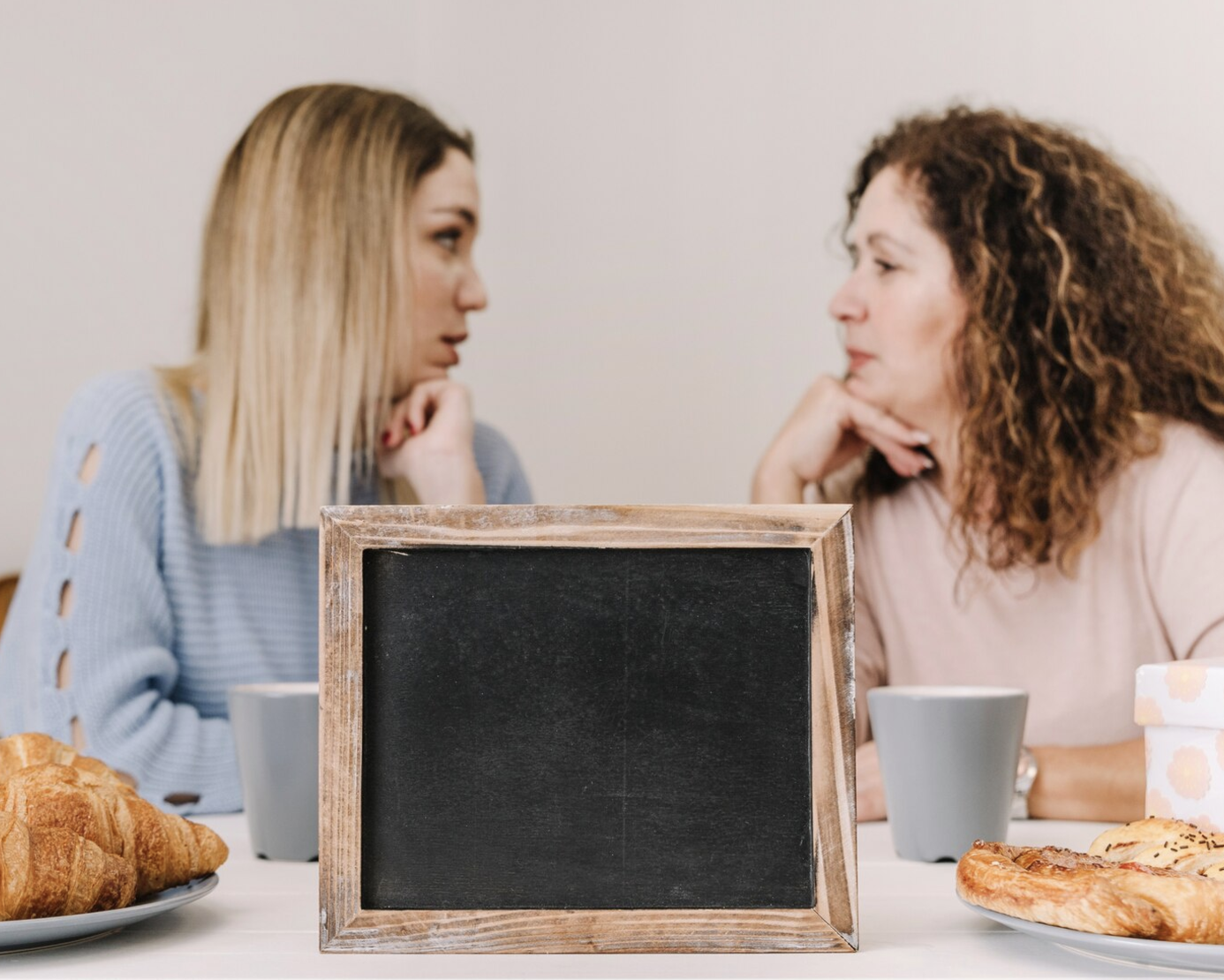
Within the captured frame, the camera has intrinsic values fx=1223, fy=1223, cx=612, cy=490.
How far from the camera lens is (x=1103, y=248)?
155 centimetres

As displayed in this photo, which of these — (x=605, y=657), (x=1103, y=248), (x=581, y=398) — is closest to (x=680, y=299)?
(x=581, y=398)

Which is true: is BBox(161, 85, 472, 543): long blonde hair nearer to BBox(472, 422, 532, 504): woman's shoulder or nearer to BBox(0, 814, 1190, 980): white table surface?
BBox(472, 422, 532, 504): woman's shoulder

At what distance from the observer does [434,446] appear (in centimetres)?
165

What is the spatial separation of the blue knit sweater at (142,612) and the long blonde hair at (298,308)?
0.05 metres

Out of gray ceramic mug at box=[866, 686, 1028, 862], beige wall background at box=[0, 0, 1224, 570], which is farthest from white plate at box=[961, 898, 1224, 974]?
beige wall background at box=[0, 0, 1224, 570]

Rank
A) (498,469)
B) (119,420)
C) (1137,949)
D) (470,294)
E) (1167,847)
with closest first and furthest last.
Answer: (1137,949)
(1167,847)
(119,420)
(470,294)
(498,469)

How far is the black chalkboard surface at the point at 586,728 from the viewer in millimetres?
547

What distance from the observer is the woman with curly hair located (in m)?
1.50

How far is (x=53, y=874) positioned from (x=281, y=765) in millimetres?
258

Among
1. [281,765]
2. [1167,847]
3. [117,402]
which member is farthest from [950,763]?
[117,402]

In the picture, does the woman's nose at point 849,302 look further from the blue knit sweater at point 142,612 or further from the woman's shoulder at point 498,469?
the blue knit sweater at point 142,612

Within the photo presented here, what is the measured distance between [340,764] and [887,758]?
396mm

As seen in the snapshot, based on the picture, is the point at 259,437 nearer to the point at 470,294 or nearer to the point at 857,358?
the point at 470,294

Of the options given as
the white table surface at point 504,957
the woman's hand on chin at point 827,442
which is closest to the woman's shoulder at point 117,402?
the woman's hand on chin at point 827,442
